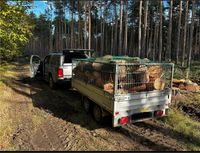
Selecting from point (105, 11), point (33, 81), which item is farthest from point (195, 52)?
point (33, 81)

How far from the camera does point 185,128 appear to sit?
575cm

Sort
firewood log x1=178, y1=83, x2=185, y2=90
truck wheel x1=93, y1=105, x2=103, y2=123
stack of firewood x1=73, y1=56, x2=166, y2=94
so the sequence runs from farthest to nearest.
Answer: firewood log x1=178, y1=83, x2=185, y2=90 < truck wheel x1=93, y1=105, x2=103, y2=123 < stack of firewood x1=73, y1=56, x2=166, y2=94

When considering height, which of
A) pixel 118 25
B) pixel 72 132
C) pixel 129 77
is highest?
pixel 118 25

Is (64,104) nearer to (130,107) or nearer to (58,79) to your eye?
(58,79)

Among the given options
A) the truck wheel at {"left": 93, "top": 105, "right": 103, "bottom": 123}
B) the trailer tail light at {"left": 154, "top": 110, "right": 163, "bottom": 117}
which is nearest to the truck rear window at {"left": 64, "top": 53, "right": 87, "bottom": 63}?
the truck wheel at {"left": 93, "top": 105, "right": 103, "bottom": 123}

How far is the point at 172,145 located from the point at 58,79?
676 cm

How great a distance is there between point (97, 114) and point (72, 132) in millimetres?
1055

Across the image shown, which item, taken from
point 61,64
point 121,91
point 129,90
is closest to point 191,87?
point 129,90

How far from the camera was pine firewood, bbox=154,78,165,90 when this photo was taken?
6.02 metres

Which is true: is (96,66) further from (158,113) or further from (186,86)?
(186,86)

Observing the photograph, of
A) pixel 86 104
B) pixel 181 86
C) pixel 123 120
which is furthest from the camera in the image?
pixel 181 86

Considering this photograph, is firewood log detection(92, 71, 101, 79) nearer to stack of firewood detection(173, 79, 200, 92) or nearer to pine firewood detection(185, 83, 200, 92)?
stack of firewood detection(173, 79, 200, 92)

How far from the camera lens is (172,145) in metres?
4.91

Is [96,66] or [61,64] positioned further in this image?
[61,64]
